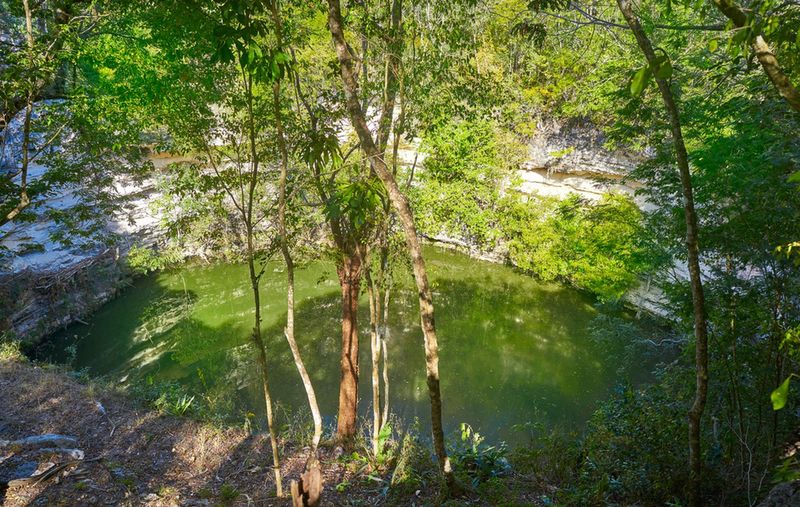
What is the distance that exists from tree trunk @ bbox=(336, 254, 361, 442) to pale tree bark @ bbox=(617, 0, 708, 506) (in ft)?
12.6

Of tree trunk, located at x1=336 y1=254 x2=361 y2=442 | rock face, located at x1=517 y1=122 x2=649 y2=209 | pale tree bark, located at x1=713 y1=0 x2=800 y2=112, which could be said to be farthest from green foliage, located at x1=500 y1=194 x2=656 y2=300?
pale tree bark, located at x1=713 y1=0 x2=800 y2=112

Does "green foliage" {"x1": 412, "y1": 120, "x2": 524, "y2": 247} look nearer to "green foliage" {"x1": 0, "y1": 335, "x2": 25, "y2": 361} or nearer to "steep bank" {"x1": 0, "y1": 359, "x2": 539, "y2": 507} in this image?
"steep bank" {"x1": 0, "y1": 359, "x2": 539, "y2": 507}

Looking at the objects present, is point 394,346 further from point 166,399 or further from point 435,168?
point 435,168

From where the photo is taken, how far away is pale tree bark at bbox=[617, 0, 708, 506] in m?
2.88

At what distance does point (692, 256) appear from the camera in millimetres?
3264

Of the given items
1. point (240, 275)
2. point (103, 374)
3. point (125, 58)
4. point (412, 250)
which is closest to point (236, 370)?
point (103, 374)

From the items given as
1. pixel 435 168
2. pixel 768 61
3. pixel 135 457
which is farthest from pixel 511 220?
pixel 768 61

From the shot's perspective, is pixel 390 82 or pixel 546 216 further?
pixel 546 216

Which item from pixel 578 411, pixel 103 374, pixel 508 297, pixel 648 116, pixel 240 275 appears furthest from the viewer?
pixel 240 275

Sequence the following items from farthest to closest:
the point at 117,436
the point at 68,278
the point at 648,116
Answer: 1. the point at 68,278
2. the point at 117,436
3. the point at 648,116

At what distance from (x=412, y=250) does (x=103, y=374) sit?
30.6ft

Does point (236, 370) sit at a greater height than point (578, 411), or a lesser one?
greater

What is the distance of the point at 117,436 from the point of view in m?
6.10

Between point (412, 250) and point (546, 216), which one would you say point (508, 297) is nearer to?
point (546, 216)
